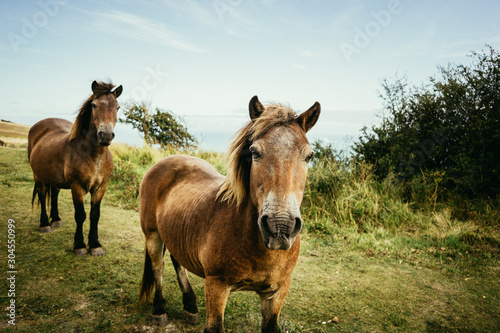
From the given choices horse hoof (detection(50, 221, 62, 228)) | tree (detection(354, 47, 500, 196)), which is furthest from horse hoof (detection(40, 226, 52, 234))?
tree (detection(354, 47, 500, 196))

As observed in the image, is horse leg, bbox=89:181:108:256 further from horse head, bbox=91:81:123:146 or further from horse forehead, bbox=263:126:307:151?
horse forehead, bbox=263:126:307:151

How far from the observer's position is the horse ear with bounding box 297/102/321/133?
2.00 metres

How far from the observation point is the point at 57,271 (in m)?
3.91

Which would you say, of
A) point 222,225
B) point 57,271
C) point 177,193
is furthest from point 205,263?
point 57,271

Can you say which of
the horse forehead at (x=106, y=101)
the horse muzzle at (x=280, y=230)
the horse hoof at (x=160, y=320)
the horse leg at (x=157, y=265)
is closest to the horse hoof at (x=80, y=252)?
the horse leg at (x=157, y=265)

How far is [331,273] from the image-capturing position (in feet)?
14.3

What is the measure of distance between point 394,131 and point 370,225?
3.58m

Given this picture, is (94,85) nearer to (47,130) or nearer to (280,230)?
(47,130)

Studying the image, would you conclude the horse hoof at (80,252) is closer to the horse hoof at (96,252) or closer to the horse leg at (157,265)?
the horse hoof at (96,252)

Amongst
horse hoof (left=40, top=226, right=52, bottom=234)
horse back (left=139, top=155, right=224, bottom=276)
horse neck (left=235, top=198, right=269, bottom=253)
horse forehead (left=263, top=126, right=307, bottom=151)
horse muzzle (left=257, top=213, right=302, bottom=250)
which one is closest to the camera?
horse muzzle (left=257, top=213, right=302, bottom=250)

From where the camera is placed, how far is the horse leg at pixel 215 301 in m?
1.97

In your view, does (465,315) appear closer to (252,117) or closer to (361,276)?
(361,276)

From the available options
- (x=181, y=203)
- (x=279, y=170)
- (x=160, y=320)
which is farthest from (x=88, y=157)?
(x=279, y=170)

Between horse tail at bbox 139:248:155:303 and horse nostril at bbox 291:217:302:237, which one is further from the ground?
horse nostril at bbox 291:217:302:237
